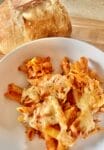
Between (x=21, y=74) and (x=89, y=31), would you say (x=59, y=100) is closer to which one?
(x=21, y=74)

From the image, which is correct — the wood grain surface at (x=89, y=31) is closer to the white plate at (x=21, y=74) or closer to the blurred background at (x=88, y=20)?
the blurred background at (x=88, y=20)

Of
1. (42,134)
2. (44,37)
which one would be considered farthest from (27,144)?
(44,37)

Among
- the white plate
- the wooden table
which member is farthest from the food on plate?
the wooden table

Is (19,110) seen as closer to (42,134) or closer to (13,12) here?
(42,134)

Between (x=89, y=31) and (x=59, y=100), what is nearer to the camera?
(x=59, y=100)

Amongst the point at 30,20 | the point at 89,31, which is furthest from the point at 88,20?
the point at 30,20
